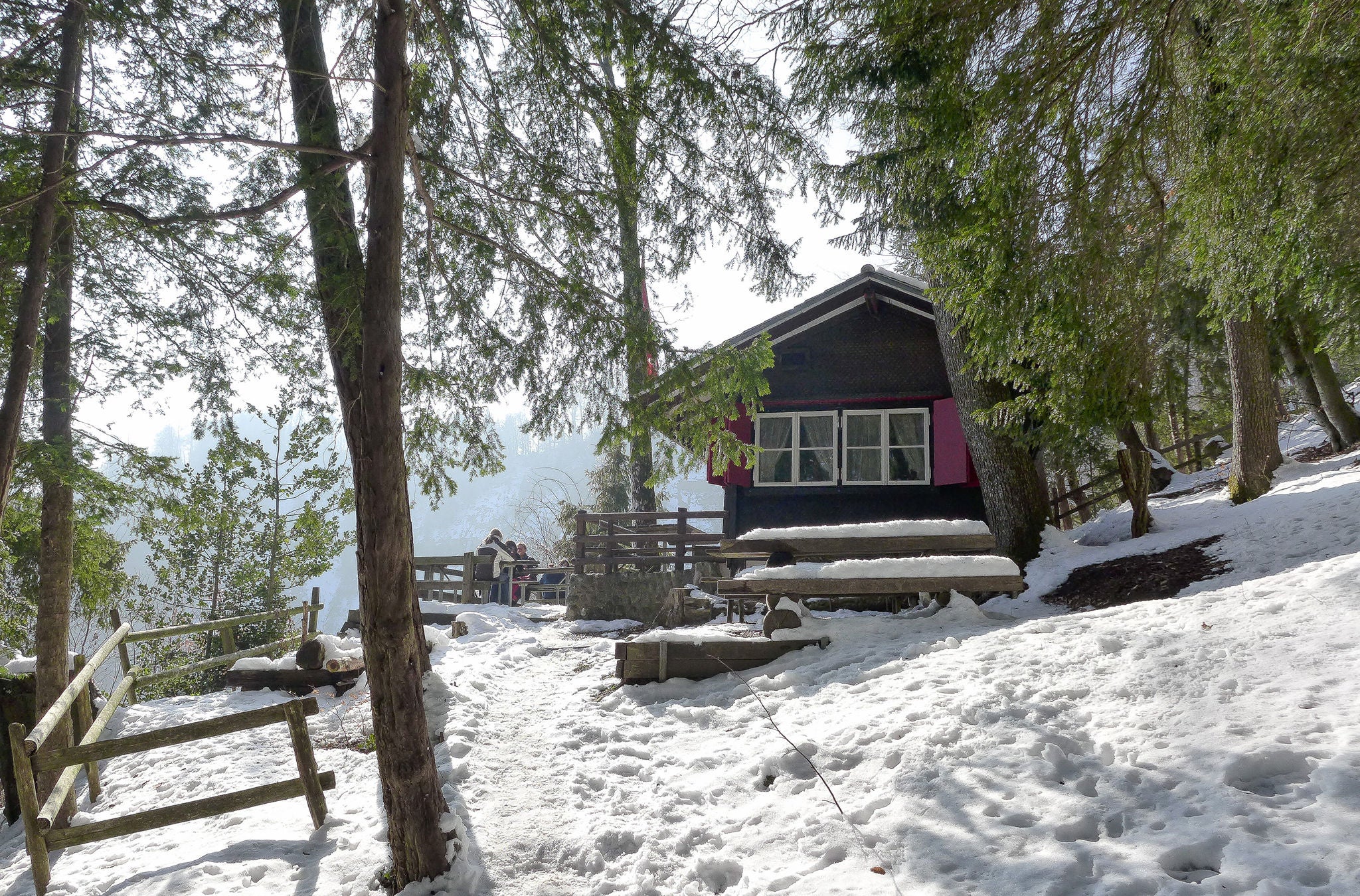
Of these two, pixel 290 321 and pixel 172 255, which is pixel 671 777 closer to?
pixel 290 321

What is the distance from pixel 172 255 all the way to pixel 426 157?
12.0ft

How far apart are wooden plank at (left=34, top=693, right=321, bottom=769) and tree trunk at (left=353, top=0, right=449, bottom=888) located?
43.2 inches

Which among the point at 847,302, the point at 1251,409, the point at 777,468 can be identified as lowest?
the point at 777,468

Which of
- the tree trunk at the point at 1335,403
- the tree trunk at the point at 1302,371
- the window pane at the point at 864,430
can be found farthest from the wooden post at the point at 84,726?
the tree trunk at the point at 1335,403

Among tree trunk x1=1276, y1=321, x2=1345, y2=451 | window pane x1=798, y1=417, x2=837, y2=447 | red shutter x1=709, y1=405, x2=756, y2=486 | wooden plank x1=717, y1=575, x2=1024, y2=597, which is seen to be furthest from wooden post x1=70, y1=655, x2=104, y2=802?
tree trunk x1=1276, y1=321, x2=1345, y2=451

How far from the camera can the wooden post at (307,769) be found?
4883mm

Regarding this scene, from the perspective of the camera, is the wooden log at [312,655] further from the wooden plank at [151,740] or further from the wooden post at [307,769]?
the wooden post at [307,769]

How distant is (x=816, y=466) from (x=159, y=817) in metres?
11.2

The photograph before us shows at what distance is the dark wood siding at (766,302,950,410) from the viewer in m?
13.6

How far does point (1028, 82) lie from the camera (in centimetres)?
634

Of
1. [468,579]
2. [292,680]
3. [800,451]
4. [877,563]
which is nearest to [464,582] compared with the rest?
[468,579]

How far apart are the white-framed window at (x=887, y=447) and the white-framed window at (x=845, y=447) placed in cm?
1

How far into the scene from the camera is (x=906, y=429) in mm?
13562

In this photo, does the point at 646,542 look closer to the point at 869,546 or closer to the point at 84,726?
the point at 869,546
